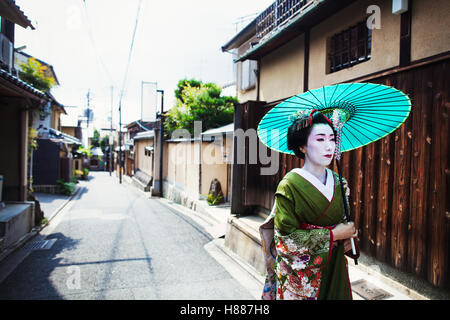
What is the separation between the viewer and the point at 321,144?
2.37 m

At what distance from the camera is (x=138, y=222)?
1114cm

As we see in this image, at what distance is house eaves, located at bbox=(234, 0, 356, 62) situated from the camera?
5.50 m

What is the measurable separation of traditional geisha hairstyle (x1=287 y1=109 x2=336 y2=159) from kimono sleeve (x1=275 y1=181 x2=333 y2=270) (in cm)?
42

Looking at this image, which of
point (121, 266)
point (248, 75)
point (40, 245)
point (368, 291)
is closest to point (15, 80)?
point (40, 245)

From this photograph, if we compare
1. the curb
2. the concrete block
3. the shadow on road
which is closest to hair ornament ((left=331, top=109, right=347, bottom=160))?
the concrete block

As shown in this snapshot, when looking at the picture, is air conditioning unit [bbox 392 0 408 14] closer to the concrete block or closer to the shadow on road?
the concrete block

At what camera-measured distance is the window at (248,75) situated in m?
11.6

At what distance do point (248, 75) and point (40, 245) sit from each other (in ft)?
31.7

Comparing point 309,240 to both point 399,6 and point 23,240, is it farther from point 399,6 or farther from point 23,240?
point 23,240

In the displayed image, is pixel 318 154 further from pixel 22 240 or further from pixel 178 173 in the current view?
pixel 178 173

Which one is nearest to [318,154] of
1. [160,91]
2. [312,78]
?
[312,78]

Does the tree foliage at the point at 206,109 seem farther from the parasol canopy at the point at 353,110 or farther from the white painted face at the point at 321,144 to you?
the white painted face at the point at 321,144

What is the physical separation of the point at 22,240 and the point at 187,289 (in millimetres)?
6034

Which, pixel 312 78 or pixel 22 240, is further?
pixel 22 240
